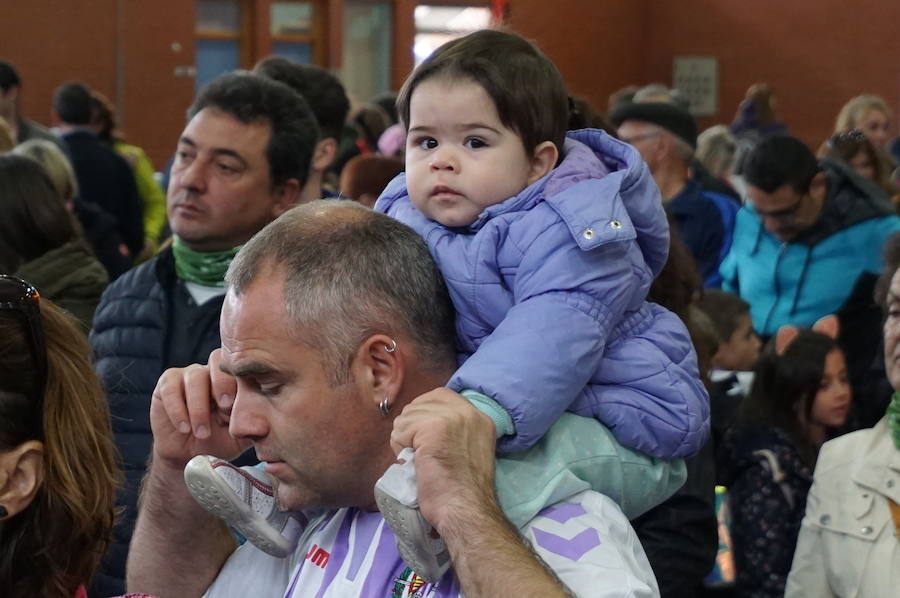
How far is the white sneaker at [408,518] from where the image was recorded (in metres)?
1.89

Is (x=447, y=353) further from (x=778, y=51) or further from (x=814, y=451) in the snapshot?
(x=778, y=51)

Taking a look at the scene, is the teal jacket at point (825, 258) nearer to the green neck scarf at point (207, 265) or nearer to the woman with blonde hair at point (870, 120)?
the green neck scarf at point (207, 265)

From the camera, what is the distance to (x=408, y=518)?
6.22 ft

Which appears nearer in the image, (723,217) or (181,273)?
(181,273)

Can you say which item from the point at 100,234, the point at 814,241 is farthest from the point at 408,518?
the point at 100,234

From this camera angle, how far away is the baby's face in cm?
220

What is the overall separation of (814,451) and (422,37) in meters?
15.1

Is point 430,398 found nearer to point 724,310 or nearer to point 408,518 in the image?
point 408,518

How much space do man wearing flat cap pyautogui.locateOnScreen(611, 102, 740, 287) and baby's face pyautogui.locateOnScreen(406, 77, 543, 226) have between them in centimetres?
287

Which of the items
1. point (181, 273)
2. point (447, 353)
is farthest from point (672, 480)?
point (181, 273)

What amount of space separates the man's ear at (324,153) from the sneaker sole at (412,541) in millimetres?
1889

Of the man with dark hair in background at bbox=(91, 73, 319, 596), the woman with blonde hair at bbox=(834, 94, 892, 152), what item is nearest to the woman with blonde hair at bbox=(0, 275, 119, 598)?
the man with dark hair in background at bbox=(91, 73, 319, 596)

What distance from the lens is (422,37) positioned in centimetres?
1870

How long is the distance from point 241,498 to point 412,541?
346mm
